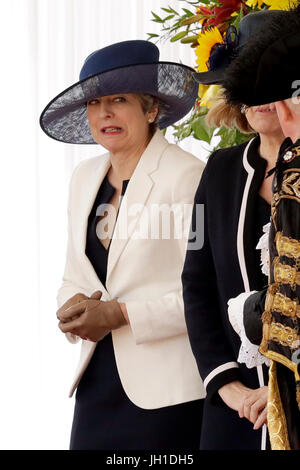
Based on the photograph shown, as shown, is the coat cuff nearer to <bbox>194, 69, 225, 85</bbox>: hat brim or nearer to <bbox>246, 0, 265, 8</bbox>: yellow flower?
<bbox>194, 69, 225, 85</bbox>: hat brim

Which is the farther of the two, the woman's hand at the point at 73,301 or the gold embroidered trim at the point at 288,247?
the woman's hand at the point at 73,301

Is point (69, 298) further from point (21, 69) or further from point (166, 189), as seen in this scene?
point (21, 69)

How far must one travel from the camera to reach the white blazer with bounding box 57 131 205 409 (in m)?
1.65

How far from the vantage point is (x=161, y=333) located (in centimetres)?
167

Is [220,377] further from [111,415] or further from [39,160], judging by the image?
[39,160]

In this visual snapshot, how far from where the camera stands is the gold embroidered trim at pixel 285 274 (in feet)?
3.24

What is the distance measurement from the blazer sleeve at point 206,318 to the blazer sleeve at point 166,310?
16cm

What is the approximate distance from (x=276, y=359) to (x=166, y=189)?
740 mm

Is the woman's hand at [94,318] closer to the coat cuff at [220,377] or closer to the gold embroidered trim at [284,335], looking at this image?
the coat cuff at [220,377]

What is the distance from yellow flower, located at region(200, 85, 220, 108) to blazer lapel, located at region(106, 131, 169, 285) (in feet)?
0.69

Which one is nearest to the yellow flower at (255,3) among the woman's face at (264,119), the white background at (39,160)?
the woman's face at (264,119)

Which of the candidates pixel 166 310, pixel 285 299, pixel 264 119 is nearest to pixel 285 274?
pixel 285 299

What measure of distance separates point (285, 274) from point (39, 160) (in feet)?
7.04

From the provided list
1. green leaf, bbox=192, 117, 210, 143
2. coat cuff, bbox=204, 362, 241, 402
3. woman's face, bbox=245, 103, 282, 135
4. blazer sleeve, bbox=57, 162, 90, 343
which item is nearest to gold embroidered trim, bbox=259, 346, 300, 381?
coat cuff, bbox=204, 362, 241, 402
